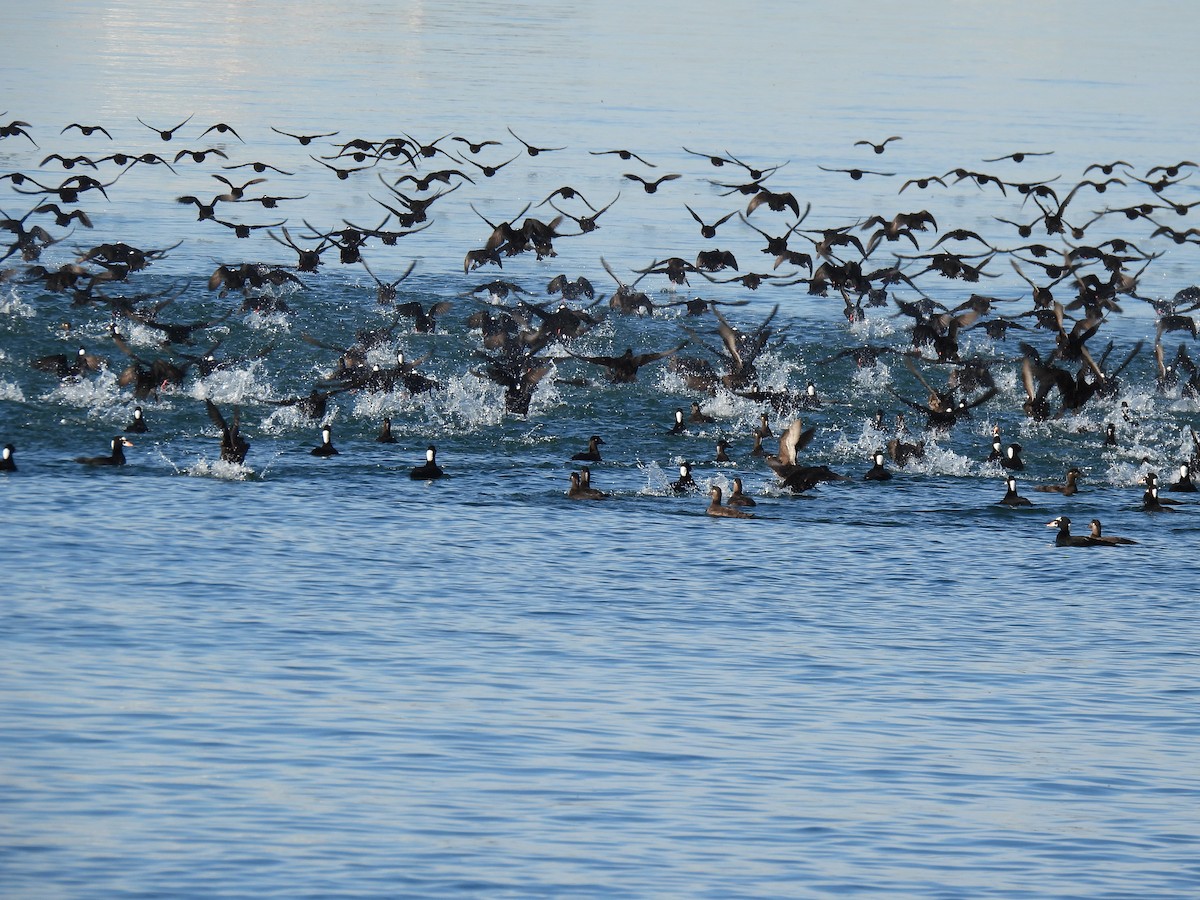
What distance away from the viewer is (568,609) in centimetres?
2120

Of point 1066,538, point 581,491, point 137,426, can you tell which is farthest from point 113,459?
point 1066,538

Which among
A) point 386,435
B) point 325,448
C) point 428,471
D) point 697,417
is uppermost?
point 697,417

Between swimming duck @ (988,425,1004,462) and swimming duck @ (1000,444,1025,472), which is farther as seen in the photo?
swimming duck @ (988,425,1004,462)

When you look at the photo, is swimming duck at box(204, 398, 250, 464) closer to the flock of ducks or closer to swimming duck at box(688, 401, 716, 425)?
the flock of ducks

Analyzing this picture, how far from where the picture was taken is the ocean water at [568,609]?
14.4 metres

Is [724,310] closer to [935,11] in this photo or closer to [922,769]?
[922,769]

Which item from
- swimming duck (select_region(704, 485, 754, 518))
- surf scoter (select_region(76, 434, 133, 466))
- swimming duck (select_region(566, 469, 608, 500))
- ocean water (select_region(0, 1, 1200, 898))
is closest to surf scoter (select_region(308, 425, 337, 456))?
ocean water (select_region(0, 1, 1200, 898))

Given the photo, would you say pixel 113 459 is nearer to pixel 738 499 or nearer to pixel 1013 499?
pixel 738 499

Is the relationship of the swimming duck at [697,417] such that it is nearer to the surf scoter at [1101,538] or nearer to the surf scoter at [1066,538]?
the surf scoter at [1066,538]

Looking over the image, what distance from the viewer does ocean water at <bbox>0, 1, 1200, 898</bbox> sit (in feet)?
Answer: 47.2

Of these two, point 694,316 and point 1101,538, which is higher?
point 694,316

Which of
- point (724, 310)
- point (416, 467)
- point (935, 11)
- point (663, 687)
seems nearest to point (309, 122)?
point (724, 310)

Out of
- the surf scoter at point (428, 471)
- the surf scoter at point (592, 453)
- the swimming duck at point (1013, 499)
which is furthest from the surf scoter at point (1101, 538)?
the surf scoter at point (428, 471)

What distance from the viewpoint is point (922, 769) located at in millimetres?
16156
